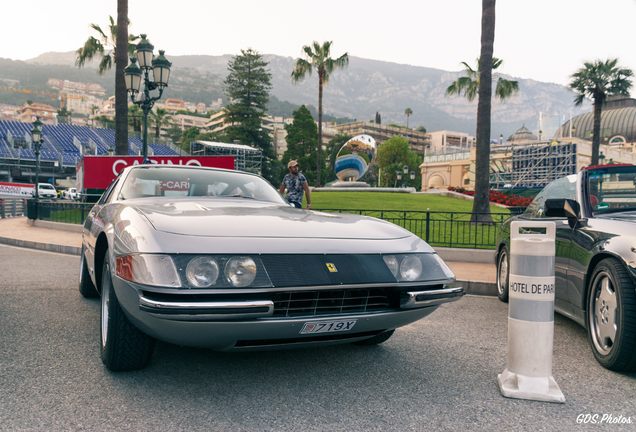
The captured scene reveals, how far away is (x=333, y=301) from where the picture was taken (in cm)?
290

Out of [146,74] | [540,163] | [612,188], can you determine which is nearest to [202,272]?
[612,188]

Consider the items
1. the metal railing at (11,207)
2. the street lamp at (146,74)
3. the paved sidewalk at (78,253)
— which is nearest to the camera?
the paved sidewalk at (78,253)

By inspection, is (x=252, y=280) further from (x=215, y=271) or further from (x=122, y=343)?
(x=122, y=343)

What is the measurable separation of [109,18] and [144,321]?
2142 centimetres

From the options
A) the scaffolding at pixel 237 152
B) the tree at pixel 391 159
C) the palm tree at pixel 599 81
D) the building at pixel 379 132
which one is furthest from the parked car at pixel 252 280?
the building at pixel 379 132

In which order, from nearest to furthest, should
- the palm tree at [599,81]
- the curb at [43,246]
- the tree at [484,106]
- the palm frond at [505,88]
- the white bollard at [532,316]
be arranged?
the white bollard at [532,316]
the curb at [43,246]
the tree at [484,106]
the palm frond at [505,88]
the palm tree at [599,81]

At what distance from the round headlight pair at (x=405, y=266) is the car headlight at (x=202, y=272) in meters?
1.01

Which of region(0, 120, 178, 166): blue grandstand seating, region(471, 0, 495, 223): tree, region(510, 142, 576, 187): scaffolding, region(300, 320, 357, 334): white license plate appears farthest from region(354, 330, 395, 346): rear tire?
region(510, 142, 576, 187): scaffolding

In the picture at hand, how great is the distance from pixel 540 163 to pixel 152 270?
72.7 meters

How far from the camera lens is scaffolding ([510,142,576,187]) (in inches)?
2566

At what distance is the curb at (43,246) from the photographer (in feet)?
38.7

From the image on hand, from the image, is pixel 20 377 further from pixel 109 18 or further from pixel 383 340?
pixel 109 18

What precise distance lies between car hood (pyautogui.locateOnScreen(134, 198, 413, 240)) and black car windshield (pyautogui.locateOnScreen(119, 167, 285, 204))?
1.66 ft

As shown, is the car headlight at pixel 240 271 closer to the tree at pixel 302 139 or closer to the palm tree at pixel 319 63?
the palm tree at pixel 319 63
